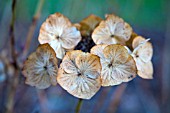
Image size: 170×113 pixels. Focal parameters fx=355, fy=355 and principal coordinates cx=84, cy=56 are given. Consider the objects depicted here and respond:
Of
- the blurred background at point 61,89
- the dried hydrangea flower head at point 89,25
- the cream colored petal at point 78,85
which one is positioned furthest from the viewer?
the blurred background at point 61,89

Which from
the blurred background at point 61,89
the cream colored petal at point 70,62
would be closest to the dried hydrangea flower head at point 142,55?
the cream colored petal at point 70,62

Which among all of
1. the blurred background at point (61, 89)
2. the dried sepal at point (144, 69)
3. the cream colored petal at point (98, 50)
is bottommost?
the blurred background at point (61, 89)

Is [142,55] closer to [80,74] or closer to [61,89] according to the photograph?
[80,74]

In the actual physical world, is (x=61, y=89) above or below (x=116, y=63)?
below

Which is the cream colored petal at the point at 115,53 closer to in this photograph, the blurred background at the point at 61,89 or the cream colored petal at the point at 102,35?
the cream colored petal at the point at 102,35

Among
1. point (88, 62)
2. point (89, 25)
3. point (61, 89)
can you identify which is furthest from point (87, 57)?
point (61, 89)
